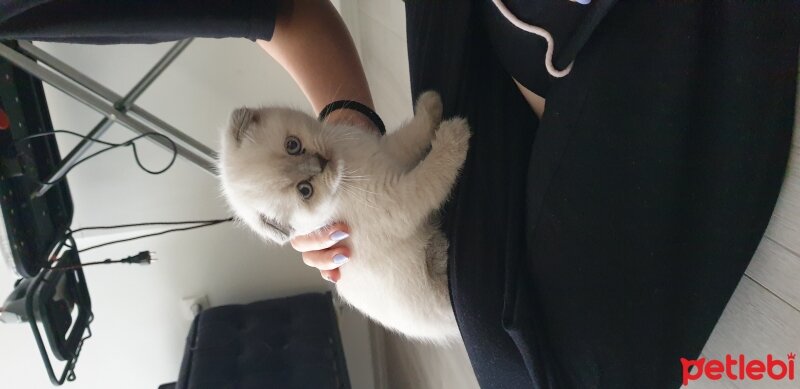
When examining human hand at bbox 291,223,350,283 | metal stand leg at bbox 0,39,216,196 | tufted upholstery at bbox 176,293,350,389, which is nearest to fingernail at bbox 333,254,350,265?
human hand at bbox 291,223,350,283

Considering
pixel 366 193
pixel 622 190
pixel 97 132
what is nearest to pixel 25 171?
pixel 97 132

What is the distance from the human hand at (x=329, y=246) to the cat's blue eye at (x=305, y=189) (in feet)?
0.26

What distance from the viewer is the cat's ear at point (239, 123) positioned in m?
0.83

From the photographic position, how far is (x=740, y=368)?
1.74ft

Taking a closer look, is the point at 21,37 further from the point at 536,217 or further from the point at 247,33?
the point at 536,217

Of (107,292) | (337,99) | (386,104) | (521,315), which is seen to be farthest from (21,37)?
(107,292)

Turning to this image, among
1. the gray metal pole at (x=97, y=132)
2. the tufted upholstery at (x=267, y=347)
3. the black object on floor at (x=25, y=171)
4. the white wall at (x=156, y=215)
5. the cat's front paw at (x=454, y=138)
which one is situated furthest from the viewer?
the white wall at (x=156, y=215)

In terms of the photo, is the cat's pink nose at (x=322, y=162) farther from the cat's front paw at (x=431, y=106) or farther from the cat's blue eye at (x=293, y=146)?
the cat's front paw at (x=431, y=106)

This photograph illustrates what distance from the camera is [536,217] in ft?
1.67

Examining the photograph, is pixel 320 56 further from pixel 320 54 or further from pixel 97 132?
pixel 97 132

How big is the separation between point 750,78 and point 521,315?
0.96 feet

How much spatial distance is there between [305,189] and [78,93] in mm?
945

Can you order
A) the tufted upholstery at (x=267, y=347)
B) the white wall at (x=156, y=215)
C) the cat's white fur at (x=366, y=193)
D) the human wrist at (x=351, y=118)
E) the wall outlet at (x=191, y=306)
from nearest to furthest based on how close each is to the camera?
the cat's white fur at (x=366, y=193)
the human wrist at (x=351, y=118)
the tufted upholstery at (x=267, y=347)
the white wall at (x=156, y=215)
the wall outlet at (x=191, y=306)

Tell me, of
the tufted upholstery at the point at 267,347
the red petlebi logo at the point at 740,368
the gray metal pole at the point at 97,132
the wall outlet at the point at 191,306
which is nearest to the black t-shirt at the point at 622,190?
the red petlebi logo at the point at 740,368
